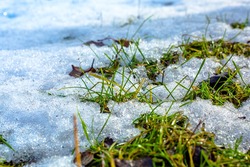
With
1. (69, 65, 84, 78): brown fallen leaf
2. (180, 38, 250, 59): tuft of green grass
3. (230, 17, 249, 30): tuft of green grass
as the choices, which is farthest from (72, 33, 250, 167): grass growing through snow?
(230, 17, 249, 30): tuft of green grass

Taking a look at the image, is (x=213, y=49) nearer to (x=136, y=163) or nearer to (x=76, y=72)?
(x=76, y=72)

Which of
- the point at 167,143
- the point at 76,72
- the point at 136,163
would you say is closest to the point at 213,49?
the point at 76,72

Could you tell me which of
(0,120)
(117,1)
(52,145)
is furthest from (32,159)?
(117,1)

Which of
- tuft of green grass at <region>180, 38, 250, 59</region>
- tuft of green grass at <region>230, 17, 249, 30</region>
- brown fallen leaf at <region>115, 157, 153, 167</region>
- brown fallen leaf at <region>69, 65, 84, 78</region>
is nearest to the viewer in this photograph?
brown fallen leaf at <region>115, 157, 153, 167</region>

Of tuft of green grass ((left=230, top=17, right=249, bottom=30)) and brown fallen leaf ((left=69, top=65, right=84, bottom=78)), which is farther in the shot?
tuft of green grass ((left=230, top=17, right=249, bottom=30))

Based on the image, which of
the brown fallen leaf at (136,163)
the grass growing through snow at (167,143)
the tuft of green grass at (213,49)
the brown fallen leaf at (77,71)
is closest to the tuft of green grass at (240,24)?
the tuft of green grass at (213,49)

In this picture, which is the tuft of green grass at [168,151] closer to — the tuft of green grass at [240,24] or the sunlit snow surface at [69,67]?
the sunlit snow surface at [69,67]

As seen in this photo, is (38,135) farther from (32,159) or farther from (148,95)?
(148,95)

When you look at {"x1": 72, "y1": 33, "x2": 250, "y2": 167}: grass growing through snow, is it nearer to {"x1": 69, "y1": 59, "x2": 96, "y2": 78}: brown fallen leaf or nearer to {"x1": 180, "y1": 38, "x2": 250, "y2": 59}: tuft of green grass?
{"x1": 69, "y1": 59, "x2": 96, "y2": 78}: brown fallen leaf
